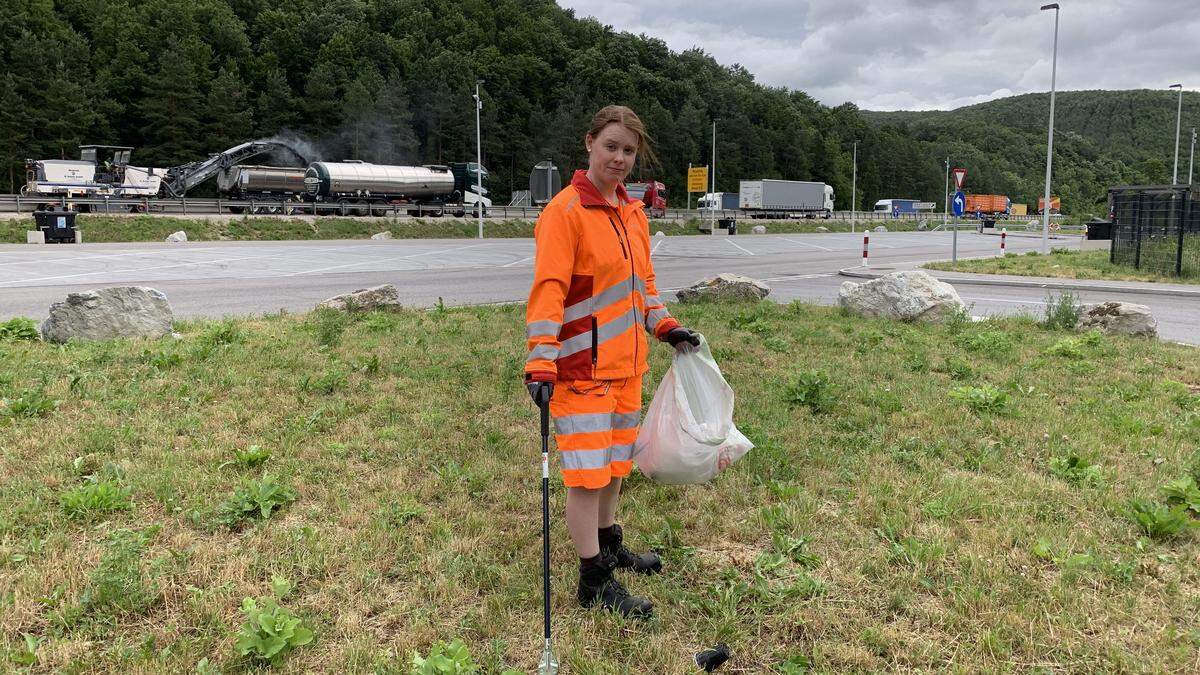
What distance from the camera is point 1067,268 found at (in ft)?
62.1

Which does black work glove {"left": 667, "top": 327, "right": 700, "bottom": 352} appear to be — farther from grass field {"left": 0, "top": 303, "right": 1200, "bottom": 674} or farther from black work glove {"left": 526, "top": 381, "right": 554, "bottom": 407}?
grass field {"left": 0, "top": 303, "right": 1200, "bottom": 674}

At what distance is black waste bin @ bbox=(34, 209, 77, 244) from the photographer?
26.0 meters

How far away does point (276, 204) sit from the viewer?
40094mm

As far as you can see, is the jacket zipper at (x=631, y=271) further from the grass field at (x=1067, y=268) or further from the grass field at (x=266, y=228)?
the grass field at (x=266, y=228)

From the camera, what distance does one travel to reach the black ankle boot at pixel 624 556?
3.31 meters

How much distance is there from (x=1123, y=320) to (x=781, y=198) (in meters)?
58.5

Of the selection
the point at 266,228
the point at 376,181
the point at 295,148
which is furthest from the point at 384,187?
the point at 295,148

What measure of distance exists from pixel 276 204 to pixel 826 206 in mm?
50338

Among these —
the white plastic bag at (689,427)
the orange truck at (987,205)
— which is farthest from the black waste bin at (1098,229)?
the orange truck at (987,205)

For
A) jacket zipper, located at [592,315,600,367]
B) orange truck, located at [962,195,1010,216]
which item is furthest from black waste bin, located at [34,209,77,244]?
orange truck, located at [962,195,1010,216]

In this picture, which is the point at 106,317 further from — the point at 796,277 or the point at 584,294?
the point at 796,277

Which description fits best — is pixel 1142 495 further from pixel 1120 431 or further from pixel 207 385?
pixel 207 385

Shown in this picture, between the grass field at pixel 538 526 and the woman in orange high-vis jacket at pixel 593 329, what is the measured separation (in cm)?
51

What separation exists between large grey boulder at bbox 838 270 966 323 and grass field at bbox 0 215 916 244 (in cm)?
2903
